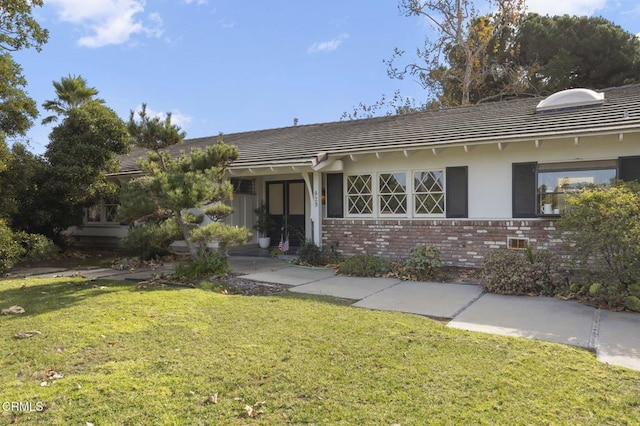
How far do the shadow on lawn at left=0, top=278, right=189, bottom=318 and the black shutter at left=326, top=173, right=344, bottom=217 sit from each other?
15.8 feet

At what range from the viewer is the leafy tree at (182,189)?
25.0 feet

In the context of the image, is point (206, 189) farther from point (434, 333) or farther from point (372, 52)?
point (372, 52)

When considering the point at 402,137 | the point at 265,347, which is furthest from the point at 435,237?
the point at 265,347

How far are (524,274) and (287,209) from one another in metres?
8.01

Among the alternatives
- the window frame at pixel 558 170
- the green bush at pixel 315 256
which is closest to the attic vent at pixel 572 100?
the window frame at pixel 558 170

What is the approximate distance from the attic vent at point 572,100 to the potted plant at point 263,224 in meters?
8.44

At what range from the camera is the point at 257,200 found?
45.4 ft

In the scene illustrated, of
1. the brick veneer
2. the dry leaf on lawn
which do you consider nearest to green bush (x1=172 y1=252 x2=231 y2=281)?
the brick veneer

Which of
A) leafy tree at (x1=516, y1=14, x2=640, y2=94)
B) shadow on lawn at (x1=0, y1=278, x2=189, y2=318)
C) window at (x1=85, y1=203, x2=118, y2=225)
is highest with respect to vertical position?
leafy tree at (x1=516, y1=14, x2=640, y2=94)

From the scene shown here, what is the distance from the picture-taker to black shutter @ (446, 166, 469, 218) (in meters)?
9.31

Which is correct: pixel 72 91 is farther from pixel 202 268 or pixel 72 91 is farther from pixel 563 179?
pixel 563 179

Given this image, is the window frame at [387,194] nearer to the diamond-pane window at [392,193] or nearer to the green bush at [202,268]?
the diamond-pane window at [392,193]

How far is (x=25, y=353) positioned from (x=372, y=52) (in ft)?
74.7
